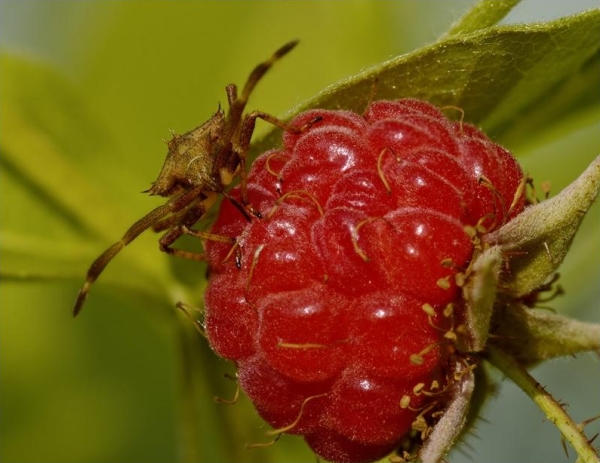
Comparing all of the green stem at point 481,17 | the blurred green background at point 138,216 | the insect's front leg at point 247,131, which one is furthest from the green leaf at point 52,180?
the green stem at point 481,17

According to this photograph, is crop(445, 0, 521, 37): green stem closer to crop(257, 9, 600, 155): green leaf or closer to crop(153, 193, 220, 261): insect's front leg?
crop(257, 9, 600, 155): green leaf

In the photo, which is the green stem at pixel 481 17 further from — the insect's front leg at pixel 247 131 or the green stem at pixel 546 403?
the green stem at pixel 546 403

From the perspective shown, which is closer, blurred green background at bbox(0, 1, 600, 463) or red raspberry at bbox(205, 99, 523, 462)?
red raspberry at bbox(205, 99, 523, 462)

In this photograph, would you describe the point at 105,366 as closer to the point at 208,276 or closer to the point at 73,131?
the point at 73,131

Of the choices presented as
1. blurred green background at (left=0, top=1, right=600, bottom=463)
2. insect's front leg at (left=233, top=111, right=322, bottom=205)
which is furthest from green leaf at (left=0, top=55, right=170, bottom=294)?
insect's front leg at (left=233, top=111, right=322, bottom=205)

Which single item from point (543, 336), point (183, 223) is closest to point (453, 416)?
point (543, 336)

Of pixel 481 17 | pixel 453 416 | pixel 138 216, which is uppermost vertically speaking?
pixel 481 17

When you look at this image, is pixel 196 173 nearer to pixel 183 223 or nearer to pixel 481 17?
pixel 183 223
